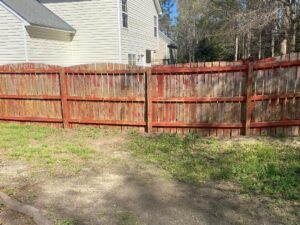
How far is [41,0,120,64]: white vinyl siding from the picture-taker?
47.9 feet

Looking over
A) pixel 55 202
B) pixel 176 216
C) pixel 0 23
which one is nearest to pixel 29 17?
pixel 0 23

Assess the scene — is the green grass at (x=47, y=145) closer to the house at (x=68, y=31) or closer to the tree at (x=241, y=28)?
the house at (x=68, y=31)

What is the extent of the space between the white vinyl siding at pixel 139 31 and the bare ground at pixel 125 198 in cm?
1112

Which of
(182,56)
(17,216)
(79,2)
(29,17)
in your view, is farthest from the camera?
(182,56)

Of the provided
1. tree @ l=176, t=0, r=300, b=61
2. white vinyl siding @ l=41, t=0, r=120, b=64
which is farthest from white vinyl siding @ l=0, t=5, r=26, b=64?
tree @ l=176, t=0, r=300, b=61

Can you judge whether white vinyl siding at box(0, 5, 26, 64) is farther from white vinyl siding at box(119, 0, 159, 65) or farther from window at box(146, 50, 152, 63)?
window at box(146, 50, 152, 63)

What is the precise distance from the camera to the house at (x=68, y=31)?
40.7ft

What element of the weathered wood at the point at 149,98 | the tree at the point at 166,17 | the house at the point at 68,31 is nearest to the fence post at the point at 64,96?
the weathered wood at the point at 149,98

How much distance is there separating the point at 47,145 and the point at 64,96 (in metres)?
1.70

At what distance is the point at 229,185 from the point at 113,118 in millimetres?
3993

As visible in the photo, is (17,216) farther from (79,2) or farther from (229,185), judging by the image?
(79,2)

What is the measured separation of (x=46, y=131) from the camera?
25.6ft

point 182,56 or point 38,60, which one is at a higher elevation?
point 182,56

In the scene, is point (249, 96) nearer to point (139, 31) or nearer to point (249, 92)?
point (249, 92)
